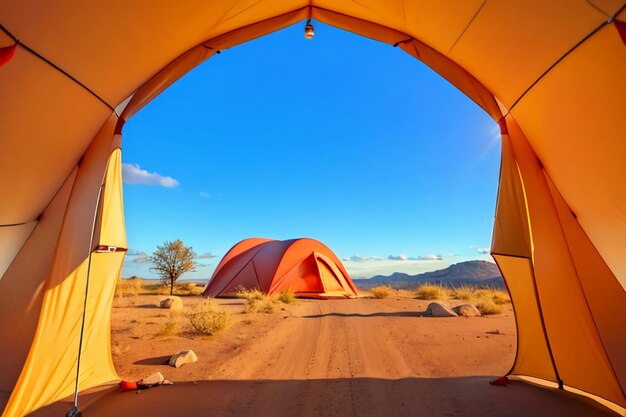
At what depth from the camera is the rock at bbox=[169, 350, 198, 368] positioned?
5188mm

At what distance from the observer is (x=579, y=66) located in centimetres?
291

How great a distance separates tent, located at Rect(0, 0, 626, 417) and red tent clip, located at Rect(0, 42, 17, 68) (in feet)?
0.27

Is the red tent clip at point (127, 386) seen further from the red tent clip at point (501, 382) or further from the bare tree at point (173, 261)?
the bare tree at point (173, 261)

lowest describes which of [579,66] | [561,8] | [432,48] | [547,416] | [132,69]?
[547,416]

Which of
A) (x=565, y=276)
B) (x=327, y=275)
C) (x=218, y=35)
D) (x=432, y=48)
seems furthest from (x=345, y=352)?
(x=327, y=275)

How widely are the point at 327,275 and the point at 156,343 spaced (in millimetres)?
12056

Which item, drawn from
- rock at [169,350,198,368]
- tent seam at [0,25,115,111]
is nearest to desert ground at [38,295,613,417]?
rock at [169,350,198,368]

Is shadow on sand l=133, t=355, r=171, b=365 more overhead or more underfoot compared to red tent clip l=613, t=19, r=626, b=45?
more underfoot

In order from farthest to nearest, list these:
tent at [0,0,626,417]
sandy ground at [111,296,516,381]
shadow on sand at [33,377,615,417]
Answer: sandy ground at [111,296,516,381] → shadow on sand at [33,377,615,417] → tent at [0,0,626,417]

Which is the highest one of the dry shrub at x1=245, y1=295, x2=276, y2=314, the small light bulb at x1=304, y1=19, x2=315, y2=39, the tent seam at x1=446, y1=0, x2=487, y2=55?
the small light bulb at x1=304, y1=19, x2=315, y2=39

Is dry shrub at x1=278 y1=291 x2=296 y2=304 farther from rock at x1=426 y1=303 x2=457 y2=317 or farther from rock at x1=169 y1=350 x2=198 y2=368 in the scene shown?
rock at x1=169 y1=350 x2=198 y2=368

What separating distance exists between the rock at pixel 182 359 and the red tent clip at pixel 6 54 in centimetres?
450

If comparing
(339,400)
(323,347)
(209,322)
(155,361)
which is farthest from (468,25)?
(209,322)

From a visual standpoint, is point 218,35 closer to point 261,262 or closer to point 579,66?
point 579,66
